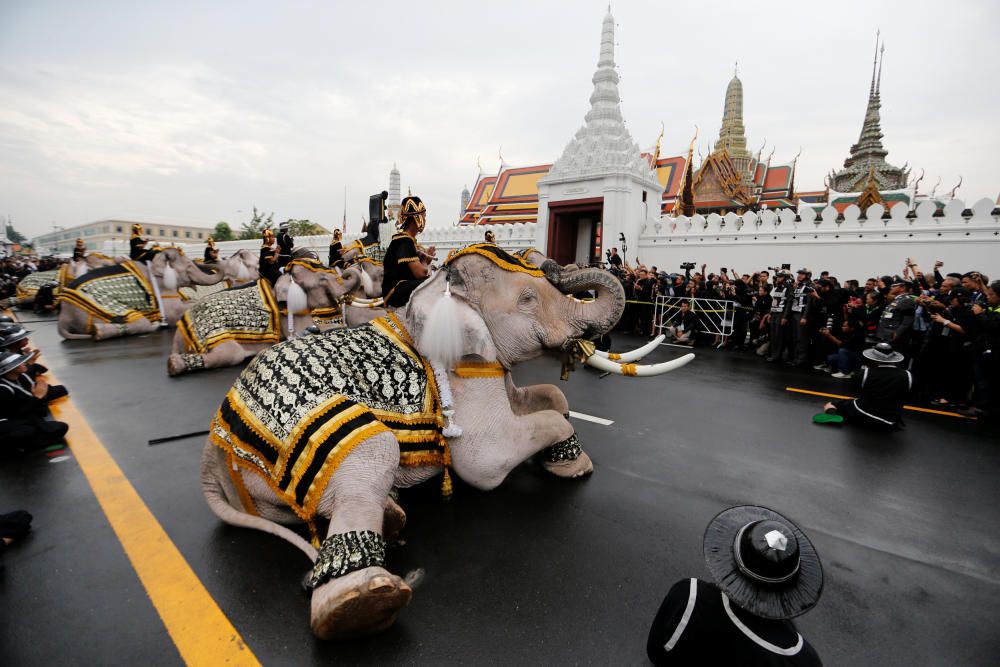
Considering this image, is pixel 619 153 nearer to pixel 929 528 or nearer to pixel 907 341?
pixel 907 341

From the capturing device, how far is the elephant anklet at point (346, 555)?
170 centimetres

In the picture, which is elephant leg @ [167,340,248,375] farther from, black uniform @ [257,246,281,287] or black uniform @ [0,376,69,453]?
black uniform @ [0,376,69,453]

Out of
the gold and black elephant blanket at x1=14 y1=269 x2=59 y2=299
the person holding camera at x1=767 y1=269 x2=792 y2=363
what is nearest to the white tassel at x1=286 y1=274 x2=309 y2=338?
the person holding camera at x1=767 y1=269 x2=792 y2=363

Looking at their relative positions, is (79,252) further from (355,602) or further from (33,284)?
(355,602)

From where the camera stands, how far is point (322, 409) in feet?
6.76

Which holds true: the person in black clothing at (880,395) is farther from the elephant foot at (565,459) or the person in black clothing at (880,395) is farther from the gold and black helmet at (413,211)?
the gold and black helmet at (413,211)

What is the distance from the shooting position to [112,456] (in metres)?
3.42

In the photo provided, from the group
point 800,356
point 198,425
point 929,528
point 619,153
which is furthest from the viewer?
point 619,153

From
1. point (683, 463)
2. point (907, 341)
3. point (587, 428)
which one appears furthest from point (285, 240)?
point (907, 341)

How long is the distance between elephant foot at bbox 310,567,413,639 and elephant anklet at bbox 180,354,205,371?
5.32 metres

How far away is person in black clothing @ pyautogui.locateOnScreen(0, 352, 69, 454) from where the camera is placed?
10.9 feet

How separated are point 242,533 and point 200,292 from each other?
1944 cm

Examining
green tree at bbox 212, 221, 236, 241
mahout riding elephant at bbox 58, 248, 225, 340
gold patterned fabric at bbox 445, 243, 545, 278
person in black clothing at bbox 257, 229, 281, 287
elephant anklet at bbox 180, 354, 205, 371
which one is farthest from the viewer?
green tree at bbox 212, 221, 236, 241

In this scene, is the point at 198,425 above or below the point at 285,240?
below
